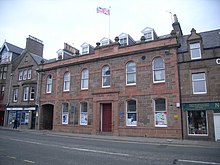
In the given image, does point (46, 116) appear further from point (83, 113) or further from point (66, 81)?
point (83, 113)

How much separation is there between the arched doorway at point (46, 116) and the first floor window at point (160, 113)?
15.1m

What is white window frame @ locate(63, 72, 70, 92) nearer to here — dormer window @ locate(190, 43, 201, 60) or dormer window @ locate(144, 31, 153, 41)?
dormer window @ locate(144, 31, 153, 41)

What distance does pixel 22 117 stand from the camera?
86.0 ft

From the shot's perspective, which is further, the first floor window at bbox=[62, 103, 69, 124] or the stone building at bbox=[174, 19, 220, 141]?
the first floor window at bbox=[62, 103, 69, 124]

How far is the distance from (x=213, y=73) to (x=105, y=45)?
11338 mm

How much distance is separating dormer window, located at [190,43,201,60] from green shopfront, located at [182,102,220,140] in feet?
14.1

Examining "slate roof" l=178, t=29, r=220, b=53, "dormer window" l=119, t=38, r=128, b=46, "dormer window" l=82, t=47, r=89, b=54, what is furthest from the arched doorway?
"slate roof" l=178, t=29, r=220, b=53

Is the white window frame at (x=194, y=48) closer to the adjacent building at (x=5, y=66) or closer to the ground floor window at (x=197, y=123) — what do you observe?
the ground floor window at (x=197, y=123)

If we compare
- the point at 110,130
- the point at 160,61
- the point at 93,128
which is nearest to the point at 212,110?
the point at 160,61

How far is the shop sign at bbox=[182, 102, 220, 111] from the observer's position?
14328mm

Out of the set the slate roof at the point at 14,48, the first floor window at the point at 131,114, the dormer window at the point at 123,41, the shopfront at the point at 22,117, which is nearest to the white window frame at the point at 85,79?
the dormer window at the point at 123,41

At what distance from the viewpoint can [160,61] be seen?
17312mm

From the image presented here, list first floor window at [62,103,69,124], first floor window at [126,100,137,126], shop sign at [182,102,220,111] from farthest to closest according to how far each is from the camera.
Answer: first floor window at [62,103,69,124]
first floor window at [126,100,137,126]
shop sign at [182,102,220,111]

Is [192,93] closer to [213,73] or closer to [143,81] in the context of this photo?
[213,73]
